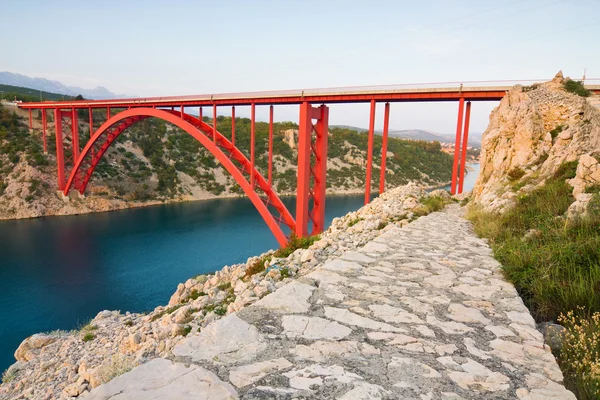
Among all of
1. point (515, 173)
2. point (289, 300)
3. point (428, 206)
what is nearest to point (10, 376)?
point (289, 300)

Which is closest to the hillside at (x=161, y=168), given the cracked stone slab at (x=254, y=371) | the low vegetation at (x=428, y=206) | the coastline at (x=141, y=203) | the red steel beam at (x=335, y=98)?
the coastline at (x=141, y=203)

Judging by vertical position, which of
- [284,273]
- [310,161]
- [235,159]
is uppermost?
[310,161]

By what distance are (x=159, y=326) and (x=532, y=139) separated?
7811mm

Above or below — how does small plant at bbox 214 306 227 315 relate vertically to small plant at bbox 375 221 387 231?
below

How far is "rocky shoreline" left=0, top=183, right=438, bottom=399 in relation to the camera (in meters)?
4.29

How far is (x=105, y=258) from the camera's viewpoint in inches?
736

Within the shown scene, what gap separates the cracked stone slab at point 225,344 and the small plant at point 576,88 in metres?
8.86

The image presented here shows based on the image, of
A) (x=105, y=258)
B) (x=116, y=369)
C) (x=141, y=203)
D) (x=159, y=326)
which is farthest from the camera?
(x=141, y=203)

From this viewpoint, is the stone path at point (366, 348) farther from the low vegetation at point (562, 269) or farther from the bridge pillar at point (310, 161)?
the bridge pillar at point (310, 161)

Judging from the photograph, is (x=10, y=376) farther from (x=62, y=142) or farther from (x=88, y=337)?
(x=62, y=142)

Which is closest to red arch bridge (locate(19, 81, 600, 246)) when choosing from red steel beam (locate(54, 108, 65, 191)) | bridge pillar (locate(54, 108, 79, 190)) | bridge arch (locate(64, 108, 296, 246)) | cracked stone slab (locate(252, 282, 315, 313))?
bridge arch (locate(64, 108, 296, 246))

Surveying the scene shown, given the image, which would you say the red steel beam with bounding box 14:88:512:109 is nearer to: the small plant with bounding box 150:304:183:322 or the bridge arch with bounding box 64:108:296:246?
the bridge arch with bounding box 64:108:296:246

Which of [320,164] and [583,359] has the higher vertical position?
[320,164]

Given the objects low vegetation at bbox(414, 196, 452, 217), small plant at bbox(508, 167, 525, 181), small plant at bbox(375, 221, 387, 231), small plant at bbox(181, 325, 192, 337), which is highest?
small plant at bbox(508, 167, 525, 181)
